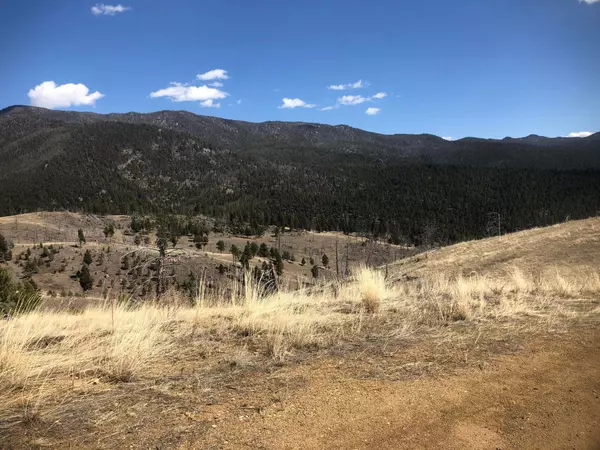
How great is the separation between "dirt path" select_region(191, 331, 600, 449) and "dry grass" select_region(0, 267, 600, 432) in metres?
0.99

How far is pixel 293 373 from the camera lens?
12.5ft

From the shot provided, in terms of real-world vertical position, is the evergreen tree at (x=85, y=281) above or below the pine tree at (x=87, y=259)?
below

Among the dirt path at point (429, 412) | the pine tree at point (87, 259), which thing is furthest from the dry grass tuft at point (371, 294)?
the pine tree at point (87, 259)

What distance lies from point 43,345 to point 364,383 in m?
3.37

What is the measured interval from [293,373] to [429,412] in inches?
48.9

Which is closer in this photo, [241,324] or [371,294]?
[241,324]

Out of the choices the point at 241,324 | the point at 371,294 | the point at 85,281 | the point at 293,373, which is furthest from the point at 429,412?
the point at 85,281

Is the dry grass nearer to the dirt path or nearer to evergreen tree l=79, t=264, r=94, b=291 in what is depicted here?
the dirt path

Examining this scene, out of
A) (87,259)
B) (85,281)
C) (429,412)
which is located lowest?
(85,281)

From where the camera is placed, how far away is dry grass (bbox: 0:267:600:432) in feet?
11.9

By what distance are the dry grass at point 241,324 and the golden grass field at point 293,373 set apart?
2 centimetres

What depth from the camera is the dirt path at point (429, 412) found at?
8.98 feet

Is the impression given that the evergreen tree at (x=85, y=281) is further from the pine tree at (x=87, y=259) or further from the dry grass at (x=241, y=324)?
the dry grass at (x=241, y=324)

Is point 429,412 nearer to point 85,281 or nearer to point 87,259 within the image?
point 85,281
